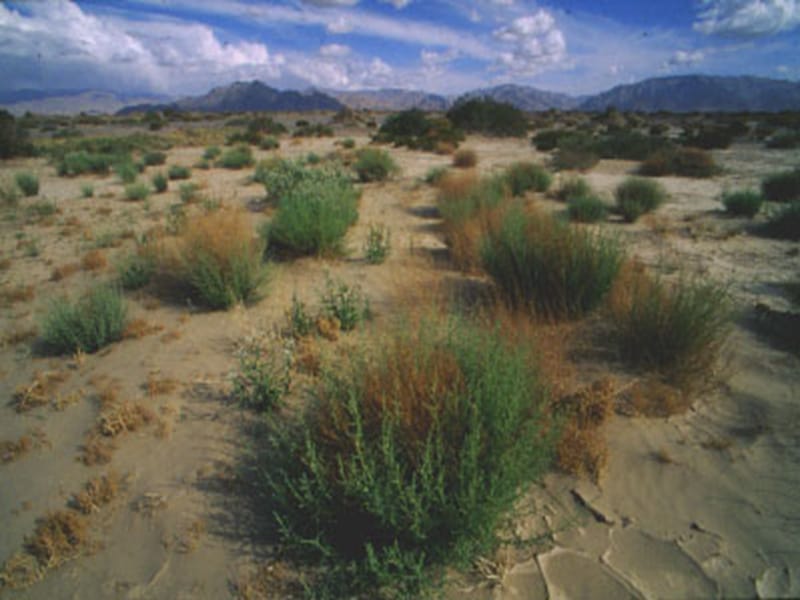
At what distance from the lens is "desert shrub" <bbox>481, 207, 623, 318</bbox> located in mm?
3906

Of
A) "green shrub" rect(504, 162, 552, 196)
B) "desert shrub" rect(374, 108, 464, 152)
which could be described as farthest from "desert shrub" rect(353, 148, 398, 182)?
"desert shrub" rect(374, 108, 464, 152)

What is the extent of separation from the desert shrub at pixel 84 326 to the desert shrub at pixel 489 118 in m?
26.7

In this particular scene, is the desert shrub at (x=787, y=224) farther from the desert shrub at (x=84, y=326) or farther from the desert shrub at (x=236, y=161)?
the desert shrub at (x=236, y=161)

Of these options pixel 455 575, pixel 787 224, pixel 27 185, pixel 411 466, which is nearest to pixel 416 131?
pixel 27 185

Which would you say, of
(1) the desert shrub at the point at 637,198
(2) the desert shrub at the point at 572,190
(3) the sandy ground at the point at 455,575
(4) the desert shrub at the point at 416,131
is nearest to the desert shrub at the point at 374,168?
(2) the desert shrub at the point at 572,190

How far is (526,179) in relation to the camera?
1021 centimetres

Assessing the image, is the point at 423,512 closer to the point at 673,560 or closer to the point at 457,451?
the point at 457,451

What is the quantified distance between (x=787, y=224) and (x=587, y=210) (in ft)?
10.3

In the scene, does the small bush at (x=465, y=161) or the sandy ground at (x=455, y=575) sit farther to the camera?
the small bush at (x=465, y=161)

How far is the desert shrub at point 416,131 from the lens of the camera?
849 inches

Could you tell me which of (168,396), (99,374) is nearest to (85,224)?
(99,374)

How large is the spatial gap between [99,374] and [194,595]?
241 cm

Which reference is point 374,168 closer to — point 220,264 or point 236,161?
point 236,161

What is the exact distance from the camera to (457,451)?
2.13m
